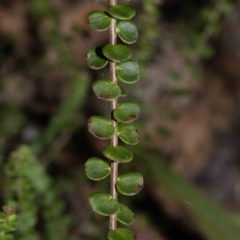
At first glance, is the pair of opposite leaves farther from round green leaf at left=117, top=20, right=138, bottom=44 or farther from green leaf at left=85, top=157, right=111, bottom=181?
green leaf at left=85, top=157, right=111, bottom=181

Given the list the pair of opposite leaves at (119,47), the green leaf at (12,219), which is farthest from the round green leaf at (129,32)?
the green leaf at (12,219)

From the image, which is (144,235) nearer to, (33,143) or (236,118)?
(33,143)

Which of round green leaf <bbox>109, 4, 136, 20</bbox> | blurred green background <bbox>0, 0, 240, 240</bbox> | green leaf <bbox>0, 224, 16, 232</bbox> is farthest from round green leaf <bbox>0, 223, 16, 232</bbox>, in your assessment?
round green leaf <bbox>109, 4, 136, 20</bbox>

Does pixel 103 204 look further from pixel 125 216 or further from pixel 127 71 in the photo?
pixel 127 71

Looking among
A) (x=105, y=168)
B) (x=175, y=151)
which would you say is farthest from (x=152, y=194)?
(x=105, y=168)

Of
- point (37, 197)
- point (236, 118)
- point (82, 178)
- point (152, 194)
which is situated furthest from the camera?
point (236, 118)

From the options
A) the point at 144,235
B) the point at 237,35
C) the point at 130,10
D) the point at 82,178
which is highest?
the point at 130,10

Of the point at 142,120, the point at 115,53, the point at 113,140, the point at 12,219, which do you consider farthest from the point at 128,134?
the point at 142,120
